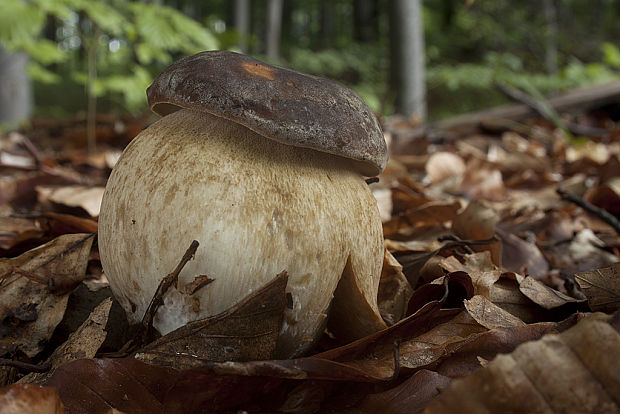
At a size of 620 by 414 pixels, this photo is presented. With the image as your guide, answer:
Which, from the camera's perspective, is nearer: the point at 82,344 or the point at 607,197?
the point at 82,344

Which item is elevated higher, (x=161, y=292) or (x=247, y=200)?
(x=247, y=200)

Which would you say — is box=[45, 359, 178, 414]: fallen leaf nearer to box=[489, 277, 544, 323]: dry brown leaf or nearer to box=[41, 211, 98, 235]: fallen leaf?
box=[41, 211, 98, 235]: fallen leaf

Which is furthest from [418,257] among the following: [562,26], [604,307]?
[562,26]

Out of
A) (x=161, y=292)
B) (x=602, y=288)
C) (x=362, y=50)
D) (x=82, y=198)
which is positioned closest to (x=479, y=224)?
(x=602, y=288)

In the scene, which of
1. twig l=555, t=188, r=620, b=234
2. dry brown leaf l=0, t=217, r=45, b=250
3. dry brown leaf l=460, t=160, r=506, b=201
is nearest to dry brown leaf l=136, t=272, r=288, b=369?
dry brown leaf l=0, t=217, r=45, b=250

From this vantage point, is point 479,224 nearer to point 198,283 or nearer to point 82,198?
point 198,283

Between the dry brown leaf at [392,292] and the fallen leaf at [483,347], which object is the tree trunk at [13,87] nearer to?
the dry brown leaf at [392,292]
